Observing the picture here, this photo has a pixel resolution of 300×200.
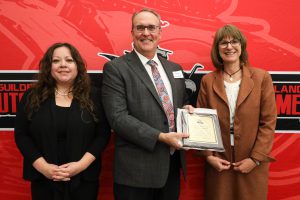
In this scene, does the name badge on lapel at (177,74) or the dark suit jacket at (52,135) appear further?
the name badge on lapel at (177,74)

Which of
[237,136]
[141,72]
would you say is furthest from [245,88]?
[141,72]

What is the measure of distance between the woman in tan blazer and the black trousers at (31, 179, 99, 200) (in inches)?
35.8

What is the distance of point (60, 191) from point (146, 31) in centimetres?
126

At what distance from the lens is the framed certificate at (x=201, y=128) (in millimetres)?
1919

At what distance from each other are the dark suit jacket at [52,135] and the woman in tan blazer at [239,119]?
32.5 inches

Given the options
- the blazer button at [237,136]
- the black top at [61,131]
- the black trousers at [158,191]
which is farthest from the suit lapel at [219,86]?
the black top at [61,131]

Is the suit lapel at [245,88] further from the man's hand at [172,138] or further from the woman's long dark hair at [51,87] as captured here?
the woman's long dark hair at [51,87]

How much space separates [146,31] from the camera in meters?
2.00

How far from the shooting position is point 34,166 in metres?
2.00

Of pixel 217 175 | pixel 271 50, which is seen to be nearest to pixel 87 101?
pixel 217 175

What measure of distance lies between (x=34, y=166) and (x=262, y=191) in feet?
5.40

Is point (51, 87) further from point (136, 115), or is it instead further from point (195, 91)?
point (195, 91)

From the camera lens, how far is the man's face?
79.3 inches

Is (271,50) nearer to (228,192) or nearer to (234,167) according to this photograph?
(234,167)
